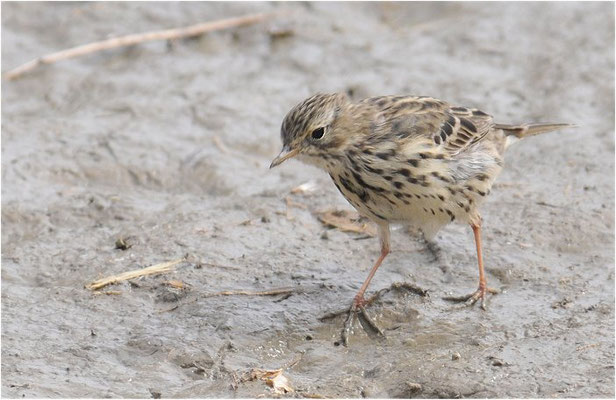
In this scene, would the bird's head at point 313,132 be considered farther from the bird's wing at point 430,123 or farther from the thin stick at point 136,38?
the thin stick at point 136,38

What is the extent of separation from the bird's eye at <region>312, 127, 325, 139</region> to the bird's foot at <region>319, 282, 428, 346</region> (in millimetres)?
1205

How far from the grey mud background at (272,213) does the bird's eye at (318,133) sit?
48.4 inches

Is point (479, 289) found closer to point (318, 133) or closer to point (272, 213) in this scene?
point (318, 133)

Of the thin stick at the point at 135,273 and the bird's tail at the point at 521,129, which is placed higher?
the bird's tail at the point at 521,129

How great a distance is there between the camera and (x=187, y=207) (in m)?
9.08

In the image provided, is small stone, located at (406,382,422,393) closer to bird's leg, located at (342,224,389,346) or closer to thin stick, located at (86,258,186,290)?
bird's leg, located at (342,224,389,346)

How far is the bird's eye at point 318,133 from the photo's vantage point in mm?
7219

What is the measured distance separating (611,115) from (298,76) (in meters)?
3.44

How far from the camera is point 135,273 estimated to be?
794 centimetres

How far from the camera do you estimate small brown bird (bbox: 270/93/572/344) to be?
23.6 feet

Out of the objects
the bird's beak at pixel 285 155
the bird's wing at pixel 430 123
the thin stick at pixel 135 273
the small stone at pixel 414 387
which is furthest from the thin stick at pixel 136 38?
the small stone at pixel 414 387

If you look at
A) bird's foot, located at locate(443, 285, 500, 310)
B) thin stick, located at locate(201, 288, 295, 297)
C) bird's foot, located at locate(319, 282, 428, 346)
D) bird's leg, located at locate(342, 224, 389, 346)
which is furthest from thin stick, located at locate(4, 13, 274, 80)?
bird's foot, located at locate(443, 285, 500, 310)

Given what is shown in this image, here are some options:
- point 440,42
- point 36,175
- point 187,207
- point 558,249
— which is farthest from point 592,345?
point 440,42

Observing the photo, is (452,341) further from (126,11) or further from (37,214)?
(126,11)
